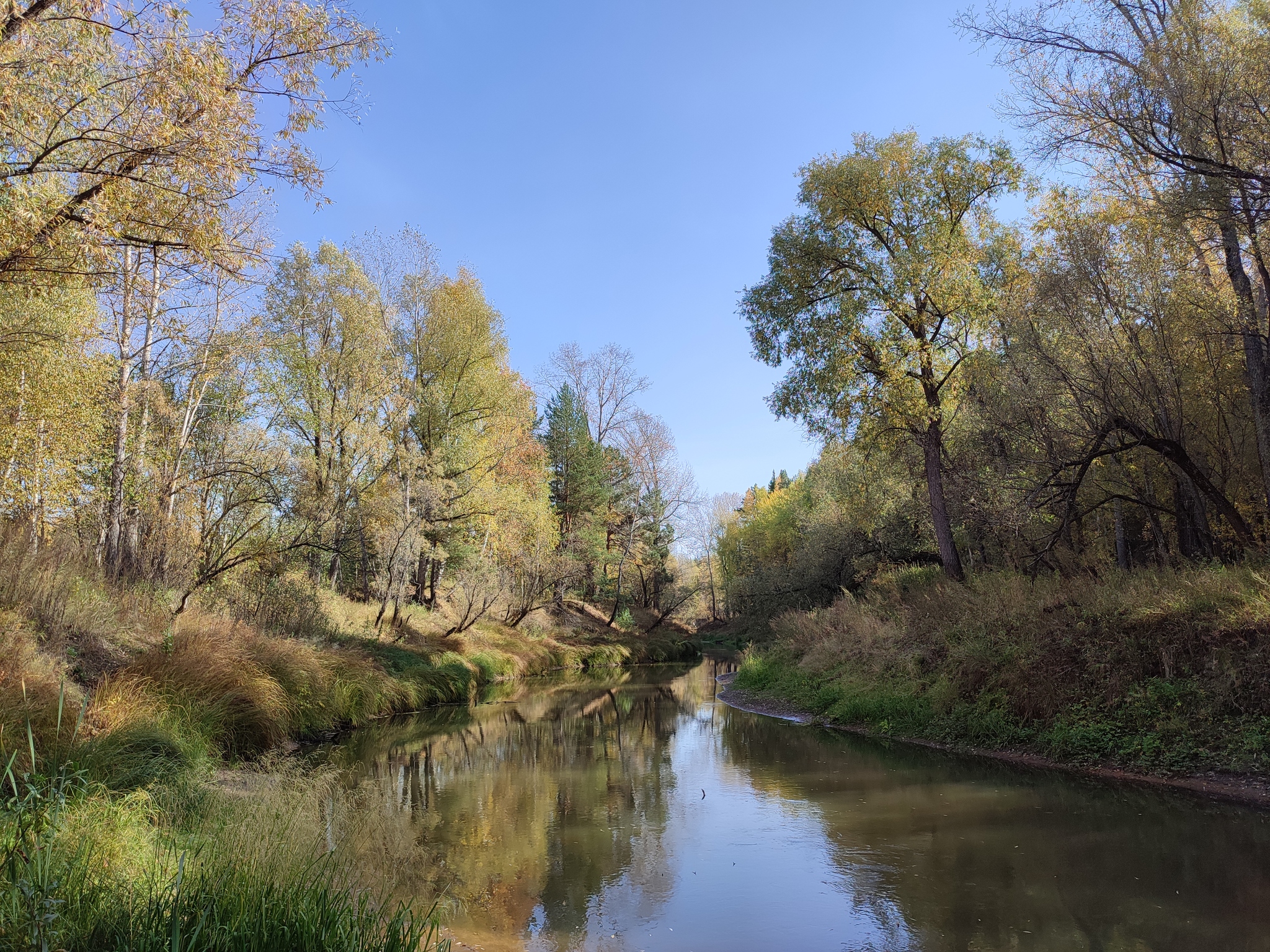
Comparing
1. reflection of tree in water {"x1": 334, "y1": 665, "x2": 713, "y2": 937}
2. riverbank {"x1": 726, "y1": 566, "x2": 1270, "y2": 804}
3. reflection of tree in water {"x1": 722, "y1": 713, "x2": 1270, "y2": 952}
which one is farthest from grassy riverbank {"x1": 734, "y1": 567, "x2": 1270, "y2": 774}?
reflection of tree in water {"x1": 334, "y1": 665, "x2": 713, "y2": 937}

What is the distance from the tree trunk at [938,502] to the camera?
617 inches

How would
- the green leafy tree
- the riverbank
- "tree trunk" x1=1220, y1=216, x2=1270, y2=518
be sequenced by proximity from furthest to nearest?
the green leafy tree < "tree trunk" x1=1220, y1=216, x2=1270, y2=518 < the riverbank

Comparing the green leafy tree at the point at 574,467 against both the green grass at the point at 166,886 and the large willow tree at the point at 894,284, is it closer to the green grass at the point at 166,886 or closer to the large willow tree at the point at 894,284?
the large willow tree at the point at 894,284

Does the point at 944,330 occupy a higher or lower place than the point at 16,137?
higher

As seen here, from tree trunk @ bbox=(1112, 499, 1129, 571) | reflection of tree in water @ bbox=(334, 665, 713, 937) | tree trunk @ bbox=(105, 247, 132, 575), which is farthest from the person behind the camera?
tree trunk @ bbox=(1112, 499, 1129, 571)

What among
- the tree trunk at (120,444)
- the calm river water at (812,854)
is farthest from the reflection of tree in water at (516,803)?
the tree trunk at (120,444)

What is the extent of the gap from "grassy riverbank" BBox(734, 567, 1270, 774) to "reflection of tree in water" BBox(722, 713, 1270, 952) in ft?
3.31

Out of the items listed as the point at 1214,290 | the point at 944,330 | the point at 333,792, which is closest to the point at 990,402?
the point at 944,330

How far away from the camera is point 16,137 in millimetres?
6109

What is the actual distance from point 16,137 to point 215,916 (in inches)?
266

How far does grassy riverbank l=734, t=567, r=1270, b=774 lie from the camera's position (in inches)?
329

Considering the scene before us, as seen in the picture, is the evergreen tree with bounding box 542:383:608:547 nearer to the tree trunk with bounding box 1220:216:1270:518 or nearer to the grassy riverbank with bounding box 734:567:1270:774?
the grassy riverbank with bounding box 734:567:1270:774

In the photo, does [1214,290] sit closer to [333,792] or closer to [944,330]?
[944,330]

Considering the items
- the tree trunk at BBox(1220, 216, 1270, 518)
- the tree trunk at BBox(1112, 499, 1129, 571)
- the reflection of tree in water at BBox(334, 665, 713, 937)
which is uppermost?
the tree trunk at BBox(1220, 216, 1270, 518)
